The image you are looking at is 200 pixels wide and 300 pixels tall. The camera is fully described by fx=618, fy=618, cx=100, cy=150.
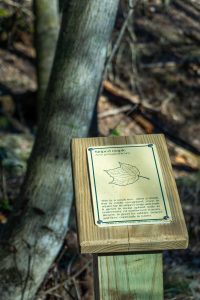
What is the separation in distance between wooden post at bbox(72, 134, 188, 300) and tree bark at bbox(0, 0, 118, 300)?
178 centimetres

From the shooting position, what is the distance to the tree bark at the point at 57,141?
441 centimetres

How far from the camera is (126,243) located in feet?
7.79

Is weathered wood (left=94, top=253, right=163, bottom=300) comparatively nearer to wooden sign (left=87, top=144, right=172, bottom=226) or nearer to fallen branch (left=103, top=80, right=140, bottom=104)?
wooden sign (left=87, top=144, right=172, bottom=226)

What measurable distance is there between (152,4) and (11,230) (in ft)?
25.0

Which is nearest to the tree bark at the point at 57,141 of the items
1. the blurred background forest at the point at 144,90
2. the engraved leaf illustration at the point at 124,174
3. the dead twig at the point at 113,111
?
the blurred background forest at the point at 144,90

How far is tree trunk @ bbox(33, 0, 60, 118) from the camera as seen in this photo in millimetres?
6910

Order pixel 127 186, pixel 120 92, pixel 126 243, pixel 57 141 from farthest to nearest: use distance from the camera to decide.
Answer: pixel 120 92
pixel 57 141
pixel 127 186
pixel 126 243

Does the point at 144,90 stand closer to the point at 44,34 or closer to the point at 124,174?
the point at 44,34

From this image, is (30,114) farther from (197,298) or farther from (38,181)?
(197,298)

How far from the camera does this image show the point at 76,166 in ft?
8.63

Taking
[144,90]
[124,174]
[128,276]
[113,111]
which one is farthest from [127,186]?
[144,90]

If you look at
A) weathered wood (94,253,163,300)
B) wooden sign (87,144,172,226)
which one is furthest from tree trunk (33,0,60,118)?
weathered wood (94,253,163,300)

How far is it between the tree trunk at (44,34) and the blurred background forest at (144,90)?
2.57 feet

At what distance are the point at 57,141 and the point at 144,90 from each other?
16.5 feet
